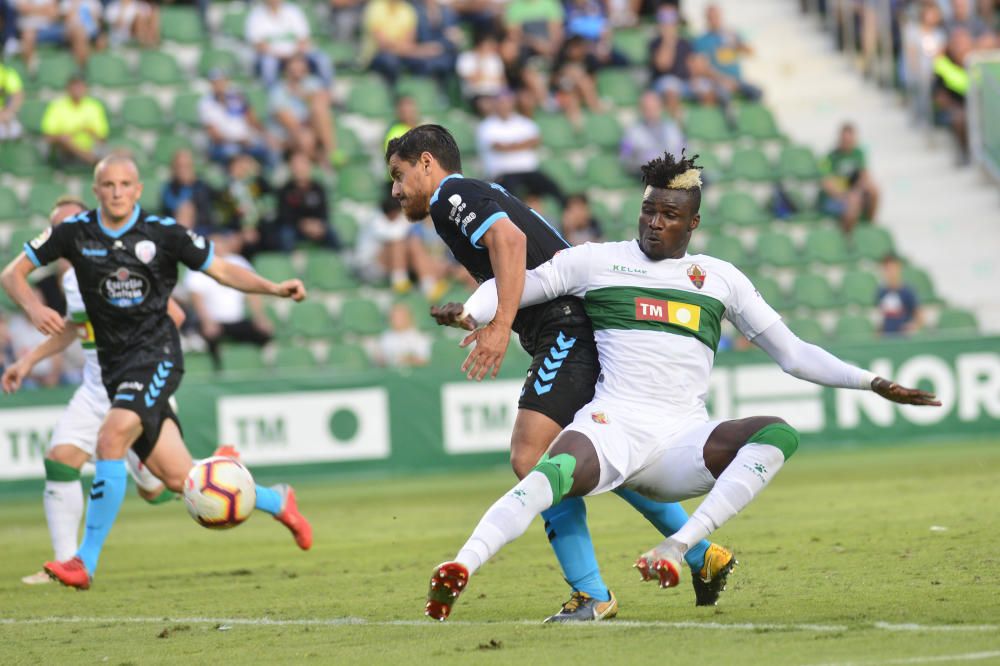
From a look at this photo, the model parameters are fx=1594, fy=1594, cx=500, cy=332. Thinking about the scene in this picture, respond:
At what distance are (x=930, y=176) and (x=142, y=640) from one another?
19.0 meters

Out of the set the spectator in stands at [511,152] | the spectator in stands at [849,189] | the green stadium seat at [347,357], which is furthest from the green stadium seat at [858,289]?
the green stadium seat at [347,357]

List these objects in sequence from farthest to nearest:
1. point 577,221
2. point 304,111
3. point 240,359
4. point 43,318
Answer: point 304,111
point 577,221
point 240,359
point 43,318

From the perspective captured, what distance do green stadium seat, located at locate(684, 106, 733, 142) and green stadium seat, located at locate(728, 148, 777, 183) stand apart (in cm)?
49

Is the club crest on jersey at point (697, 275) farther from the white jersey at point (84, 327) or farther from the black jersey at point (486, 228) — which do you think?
the white jersey at point (84, 327)

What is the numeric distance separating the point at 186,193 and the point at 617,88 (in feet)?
23.7

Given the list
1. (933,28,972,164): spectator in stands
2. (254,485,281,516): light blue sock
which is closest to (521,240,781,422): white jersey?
(254,485,281,516): light blue sock

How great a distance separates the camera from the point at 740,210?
851 inches

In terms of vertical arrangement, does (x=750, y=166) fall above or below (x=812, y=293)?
above

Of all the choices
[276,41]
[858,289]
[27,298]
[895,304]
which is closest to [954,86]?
[858,289]

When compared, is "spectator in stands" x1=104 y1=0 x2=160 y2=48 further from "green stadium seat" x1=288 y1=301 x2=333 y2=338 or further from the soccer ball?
the soccer ball

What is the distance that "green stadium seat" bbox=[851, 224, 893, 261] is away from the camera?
2166 cm

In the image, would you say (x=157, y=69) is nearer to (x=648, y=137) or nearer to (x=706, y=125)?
(x=648, y=137)

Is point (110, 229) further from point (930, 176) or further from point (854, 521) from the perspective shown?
point (930, 176)

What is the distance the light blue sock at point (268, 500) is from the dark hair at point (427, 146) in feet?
9.38
